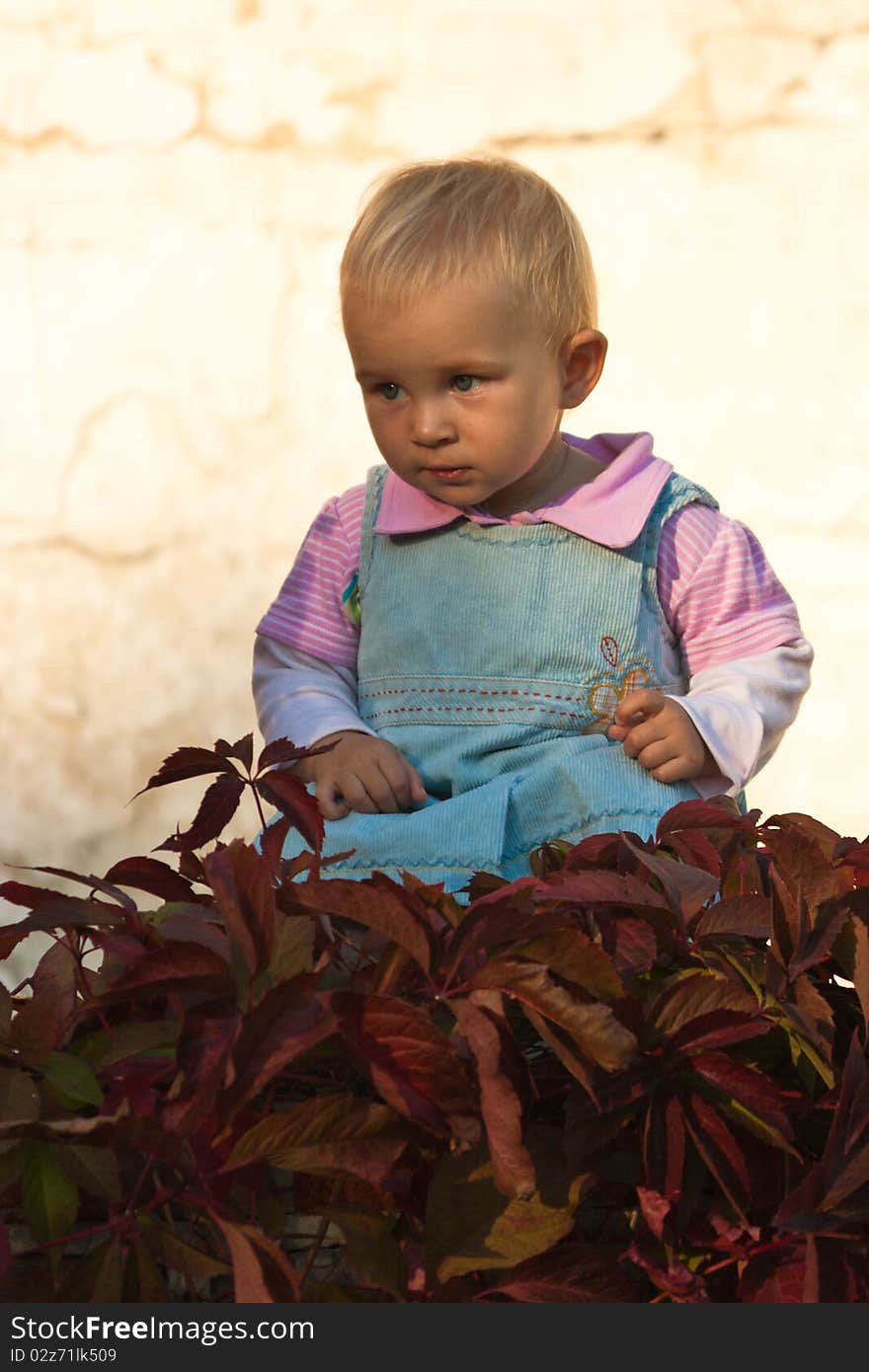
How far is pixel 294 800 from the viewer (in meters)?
0.97

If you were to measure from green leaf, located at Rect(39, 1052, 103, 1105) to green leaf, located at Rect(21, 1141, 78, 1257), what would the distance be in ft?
0.10

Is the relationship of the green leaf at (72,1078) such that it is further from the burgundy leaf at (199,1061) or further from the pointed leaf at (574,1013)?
the pointed leaf at (574,1013)

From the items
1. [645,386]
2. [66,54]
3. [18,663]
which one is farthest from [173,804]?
[66,54]

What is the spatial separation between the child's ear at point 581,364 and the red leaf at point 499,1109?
1.28 m

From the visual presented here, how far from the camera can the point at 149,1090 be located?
0.75 metres

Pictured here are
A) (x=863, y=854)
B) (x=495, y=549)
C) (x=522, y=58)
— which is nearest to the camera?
(x=863, y=854)

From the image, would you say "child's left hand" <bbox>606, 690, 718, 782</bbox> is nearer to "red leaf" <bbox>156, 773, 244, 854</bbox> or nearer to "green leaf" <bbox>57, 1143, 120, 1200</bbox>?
"red leaf" <bbox>156, 773, 244, 854</bbox>

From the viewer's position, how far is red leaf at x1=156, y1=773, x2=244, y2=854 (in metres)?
0.99

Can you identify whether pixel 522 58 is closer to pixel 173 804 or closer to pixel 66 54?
pixel 66 54

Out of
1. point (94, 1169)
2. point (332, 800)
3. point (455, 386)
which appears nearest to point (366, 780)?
point (332, 800)

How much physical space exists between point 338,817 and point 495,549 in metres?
0.34

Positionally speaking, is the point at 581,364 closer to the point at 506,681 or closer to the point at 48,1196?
the point at 506,681

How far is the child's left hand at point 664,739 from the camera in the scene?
1.72 meters

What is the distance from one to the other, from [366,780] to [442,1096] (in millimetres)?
1011
